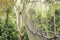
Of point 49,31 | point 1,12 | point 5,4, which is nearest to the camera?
point 49,31

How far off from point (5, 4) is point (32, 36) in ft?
15.5

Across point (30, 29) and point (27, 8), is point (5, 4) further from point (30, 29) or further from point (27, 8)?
point (30, 29)

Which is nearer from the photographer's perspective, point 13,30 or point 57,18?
point 57,18

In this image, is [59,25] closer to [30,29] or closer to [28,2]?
[30,29]

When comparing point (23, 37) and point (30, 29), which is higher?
point (30, 29)

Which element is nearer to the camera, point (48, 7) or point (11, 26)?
point (48, 7)

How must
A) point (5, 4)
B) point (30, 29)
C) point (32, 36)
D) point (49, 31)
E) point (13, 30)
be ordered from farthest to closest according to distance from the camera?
point (5, 4), point (13, 30), point (30, 29), point (32, 36), point (49, 31)

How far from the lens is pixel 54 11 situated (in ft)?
14.7

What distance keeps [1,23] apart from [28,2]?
1.88 meters

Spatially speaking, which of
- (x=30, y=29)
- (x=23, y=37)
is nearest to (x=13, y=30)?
(x=23, y=37)

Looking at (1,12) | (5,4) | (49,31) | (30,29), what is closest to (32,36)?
(30,29)

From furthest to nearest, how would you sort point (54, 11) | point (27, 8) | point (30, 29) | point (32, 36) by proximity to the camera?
point (27, 8) < point (30, 29) < point (32, 36) < point (54, 11)

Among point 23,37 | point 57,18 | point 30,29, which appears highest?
point 57,18

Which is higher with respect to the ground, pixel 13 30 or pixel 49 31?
pixel 49 31
